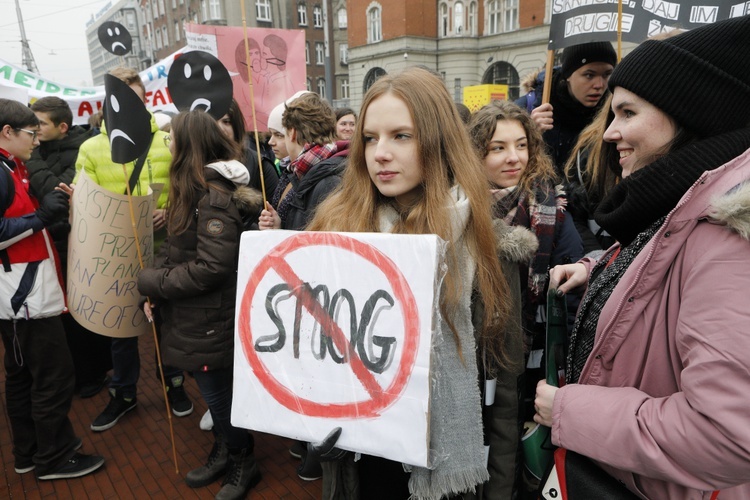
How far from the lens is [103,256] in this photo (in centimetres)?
276

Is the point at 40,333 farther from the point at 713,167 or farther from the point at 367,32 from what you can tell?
the point at 367,32

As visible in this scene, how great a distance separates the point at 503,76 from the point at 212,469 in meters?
31.4

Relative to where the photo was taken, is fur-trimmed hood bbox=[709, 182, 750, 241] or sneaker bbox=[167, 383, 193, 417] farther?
sneaker bbox=[167, 383, 193, 417]

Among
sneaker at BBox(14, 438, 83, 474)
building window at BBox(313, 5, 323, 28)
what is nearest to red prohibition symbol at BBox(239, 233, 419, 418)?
sneaker at BBox(14, 438, 83, 474)

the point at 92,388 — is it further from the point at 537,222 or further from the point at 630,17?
the point at 630,17

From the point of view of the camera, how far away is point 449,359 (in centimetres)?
133

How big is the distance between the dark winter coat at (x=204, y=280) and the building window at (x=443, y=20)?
3412 cm

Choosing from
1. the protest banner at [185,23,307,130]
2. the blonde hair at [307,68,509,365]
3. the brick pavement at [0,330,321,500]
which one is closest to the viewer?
the blonde hair at [307,68,509,365]

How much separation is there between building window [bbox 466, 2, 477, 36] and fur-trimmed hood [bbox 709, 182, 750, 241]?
33.8 meters

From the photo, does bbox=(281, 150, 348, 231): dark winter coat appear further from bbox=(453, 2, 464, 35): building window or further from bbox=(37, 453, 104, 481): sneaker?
bbox=(453, 2, 464, 35): building window

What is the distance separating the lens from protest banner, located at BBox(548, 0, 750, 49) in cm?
262

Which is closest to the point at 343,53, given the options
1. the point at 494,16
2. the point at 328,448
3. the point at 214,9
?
the point at 214,9

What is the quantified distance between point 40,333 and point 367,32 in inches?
1411

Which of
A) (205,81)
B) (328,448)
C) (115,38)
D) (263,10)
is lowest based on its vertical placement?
(328,448)
